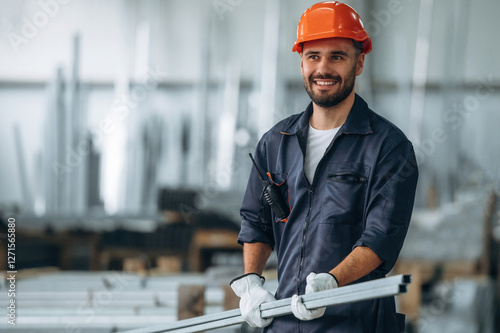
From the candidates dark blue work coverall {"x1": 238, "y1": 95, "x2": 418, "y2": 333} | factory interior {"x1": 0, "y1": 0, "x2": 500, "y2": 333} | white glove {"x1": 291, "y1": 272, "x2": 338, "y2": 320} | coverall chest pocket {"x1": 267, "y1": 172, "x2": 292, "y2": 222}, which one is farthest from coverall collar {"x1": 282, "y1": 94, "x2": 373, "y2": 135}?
factory interior {"x1": 0, "y1": 0, "x2": 500, "y2": 333}

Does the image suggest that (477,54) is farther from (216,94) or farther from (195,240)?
(195,240)

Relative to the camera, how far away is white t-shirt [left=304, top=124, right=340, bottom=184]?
1768 millimetres

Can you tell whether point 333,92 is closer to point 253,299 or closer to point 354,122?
point 354,122

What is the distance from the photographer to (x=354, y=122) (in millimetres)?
1726

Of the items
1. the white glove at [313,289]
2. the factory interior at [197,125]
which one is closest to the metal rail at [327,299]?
the white glove at [313,289]

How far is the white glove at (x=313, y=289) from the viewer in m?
1.57

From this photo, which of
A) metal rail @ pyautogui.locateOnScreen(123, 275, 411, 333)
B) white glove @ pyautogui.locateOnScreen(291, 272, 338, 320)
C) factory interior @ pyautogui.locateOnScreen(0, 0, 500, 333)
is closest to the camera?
metal rail @ pyautogui.locateOnScreen(123, 275, 411, 333)

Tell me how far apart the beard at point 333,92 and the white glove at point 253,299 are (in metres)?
0.60

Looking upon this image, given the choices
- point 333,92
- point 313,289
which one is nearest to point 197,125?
point 333,92

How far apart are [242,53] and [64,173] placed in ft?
7.25

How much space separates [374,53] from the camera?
6.27m

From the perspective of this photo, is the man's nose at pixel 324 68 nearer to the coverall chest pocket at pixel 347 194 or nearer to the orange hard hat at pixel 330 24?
the orange hard hat at pixel 330 24

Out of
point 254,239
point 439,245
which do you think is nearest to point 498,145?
point 439,245

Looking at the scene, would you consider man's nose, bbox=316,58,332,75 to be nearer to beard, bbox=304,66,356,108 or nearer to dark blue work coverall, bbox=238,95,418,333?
beard, bbox=304,66,356,108
